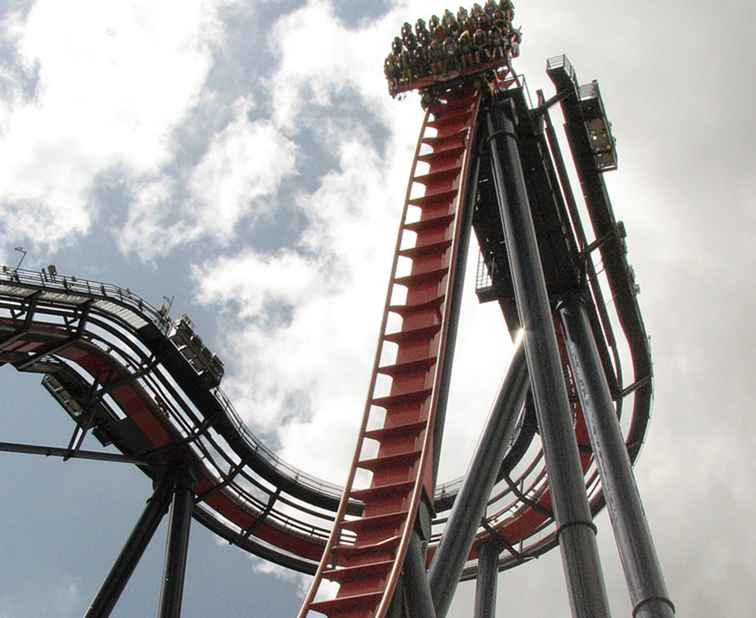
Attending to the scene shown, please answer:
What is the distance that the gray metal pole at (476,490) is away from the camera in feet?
39.7

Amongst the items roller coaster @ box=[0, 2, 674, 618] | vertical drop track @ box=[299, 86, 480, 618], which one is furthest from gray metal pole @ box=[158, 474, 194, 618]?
vertical drop track @ box=[299, 86, 480, 618]

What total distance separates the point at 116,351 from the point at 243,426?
3191 millimetres

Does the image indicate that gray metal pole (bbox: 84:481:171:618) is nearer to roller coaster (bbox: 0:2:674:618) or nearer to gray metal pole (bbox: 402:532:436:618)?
roller coaster (bbox: 0:2:674:618)

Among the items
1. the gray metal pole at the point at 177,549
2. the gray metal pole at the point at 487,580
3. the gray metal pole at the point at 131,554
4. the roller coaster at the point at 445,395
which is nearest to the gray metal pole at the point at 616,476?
the roller coaster at the point at 445,395

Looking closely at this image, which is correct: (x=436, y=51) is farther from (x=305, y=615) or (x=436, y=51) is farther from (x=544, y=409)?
(x=305, y=615)

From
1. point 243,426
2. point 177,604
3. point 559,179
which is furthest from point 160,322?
point 559,179

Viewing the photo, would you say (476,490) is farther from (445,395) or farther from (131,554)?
(131,554)

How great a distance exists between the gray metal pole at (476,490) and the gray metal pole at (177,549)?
6193 millimetres

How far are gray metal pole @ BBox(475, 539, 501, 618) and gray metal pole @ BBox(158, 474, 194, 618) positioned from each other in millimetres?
6215

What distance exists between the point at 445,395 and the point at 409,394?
508 millimetres

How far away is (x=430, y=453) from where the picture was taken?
1164 cm

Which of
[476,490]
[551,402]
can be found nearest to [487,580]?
[476,490]

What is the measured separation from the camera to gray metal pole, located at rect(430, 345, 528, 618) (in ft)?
39.7

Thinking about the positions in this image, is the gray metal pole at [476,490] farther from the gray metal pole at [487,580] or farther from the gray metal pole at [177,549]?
the gray metal pole at [177,549]
